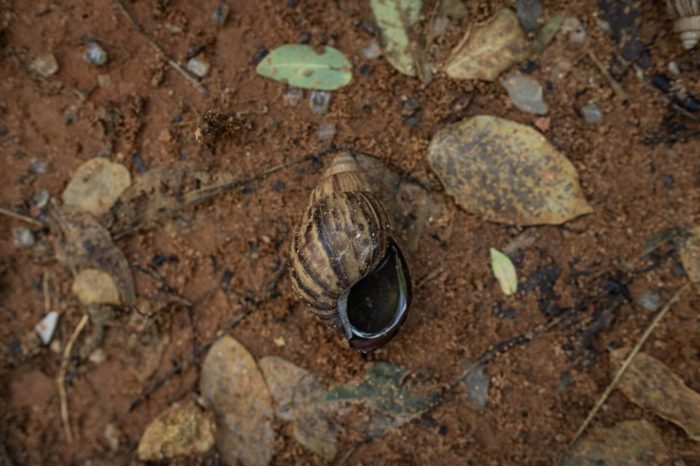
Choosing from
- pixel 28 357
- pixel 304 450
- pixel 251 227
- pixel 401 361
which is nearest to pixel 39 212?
pixel 28 357

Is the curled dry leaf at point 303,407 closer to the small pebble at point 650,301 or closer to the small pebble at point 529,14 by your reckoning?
the small pebble at point 650,301

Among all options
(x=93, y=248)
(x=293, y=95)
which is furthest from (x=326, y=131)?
(x=93, y=248)

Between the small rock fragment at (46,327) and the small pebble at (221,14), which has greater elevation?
the small pebble at (221,14)

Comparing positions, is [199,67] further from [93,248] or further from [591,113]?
[591,113]

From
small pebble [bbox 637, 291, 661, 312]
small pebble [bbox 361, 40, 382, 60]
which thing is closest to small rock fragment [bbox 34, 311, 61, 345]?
small pebble [bbox 361, 40, 382, 60]

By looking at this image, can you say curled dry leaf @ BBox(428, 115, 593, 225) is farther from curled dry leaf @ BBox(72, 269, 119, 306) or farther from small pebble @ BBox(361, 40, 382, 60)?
curled dry leaf @ BBox(72, 269, 119, 306)

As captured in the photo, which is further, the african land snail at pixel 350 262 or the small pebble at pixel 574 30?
the small pebble at pixel 574 30

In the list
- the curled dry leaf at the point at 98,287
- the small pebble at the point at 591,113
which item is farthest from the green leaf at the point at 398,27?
the curled dry leaf at the point at 98,287
